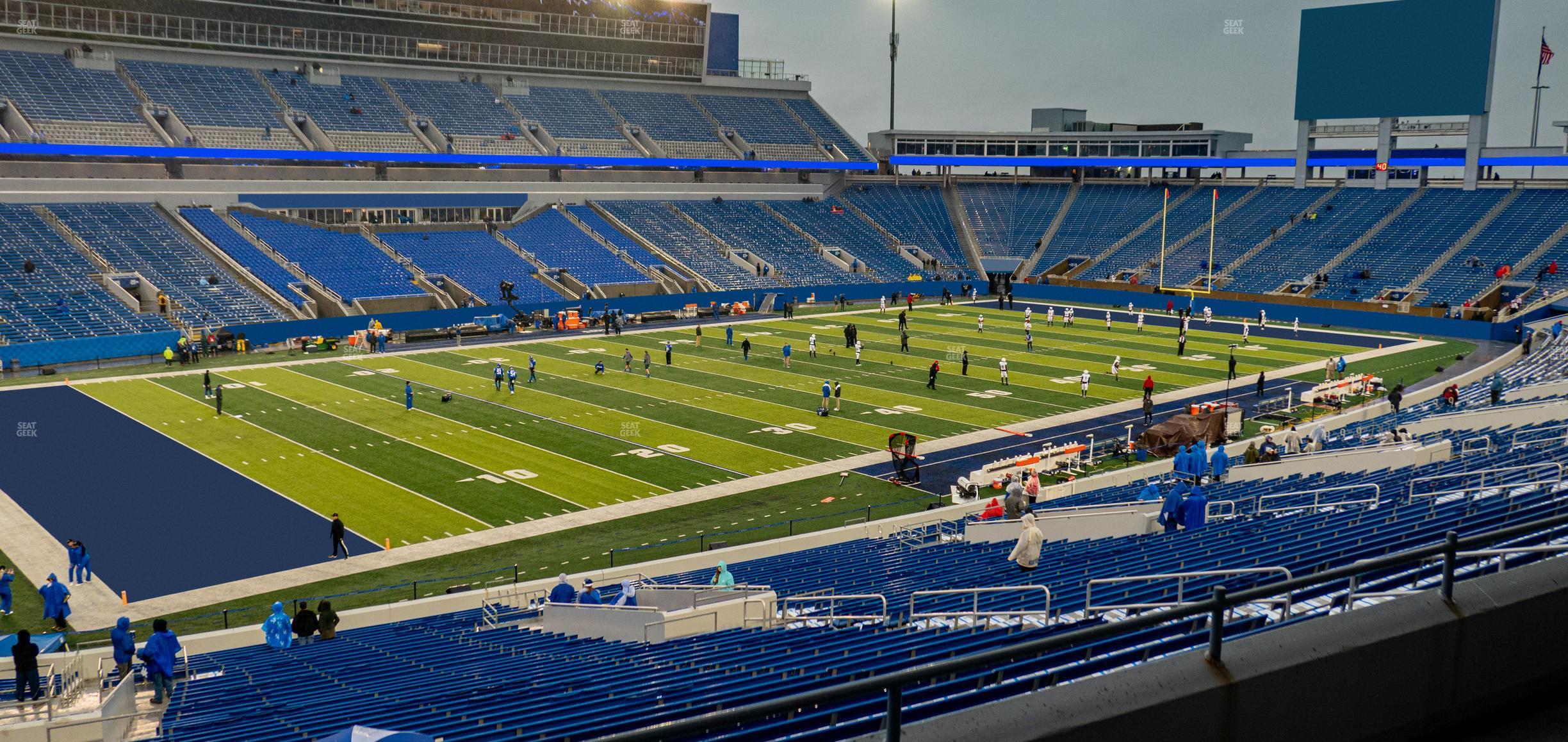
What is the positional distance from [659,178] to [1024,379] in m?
43.3

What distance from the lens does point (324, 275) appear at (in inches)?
2127

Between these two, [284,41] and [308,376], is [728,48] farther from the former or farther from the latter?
[308,376]

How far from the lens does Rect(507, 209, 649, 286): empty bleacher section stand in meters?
62.3

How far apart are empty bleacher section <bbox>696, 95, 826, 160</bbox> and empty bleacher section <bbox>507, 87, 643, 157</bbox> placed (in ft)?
29.4

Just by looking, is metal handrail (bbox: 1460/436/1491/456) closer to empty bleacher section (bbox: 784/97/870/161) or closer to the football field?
the football field

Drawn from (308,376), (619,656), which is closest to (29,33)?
(308,376)

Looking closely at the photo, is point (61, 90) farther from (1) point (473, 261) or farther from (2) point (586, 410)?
(2) point (586, 410)

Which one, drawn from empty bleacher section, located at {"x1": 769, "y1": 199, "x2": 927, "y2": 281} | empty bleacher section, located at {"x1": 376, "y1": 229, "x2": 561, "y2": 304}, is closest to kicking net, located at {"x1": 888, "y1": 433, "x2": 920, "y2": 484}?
empty bleacher section, located at {"x1": 376, "y1": 229, "x2": 561, "y2": 304}

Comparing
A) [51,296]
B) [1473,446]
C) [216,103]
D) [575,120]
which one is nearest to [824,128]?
[575,120]

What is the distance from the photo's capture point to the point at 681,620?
13.1m

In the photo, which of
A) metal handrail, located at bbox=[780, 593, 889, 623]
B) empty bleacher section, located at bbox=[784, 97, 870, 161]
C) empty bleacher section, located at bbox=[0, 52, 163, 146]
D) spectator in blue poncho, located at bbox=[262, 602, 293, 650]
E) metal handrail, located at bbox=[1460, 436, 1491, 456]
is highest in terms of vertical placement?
empty bleacher section, located at bbox=[784, 97, 870, 161]

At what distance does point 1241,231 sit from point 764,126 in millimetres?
33806

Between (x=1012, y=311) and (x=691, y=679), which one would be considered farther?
(x=1012, y=311)

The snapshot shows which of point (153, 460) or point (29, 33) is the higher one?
point (29, 33)
